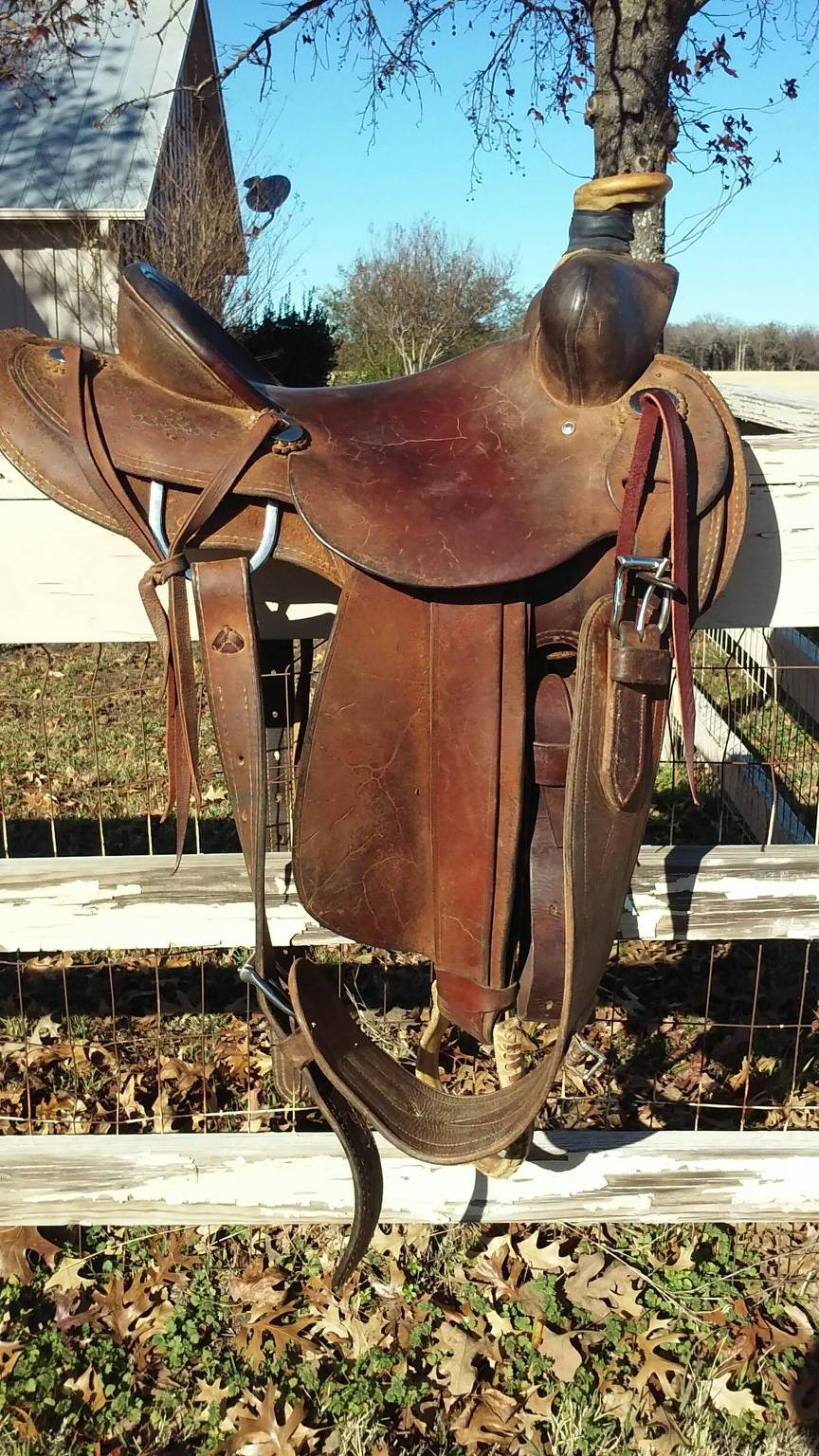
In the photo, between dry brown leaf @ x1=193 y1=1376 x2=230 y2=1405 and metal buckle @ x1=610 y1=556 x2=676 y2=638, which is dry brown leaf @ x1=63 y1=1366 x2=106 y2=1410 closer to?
dry brown leaf @ x1=193 y1=1376 x2=230 y2=1405

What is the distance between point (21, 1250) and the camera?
2.03 meters

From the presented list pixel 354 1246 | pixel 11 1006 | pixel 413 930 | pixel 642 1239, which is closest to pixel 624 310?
pixel 413 930

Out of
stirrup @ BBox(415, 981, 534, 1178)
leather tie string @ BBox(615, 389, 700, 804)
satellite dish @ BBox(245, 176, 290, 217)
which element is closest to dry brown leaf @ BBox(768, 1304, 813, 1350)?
stirrup @ BBox(415, 981, 534, 1178)

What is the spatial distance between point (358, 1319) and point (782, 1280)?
0.89 metres

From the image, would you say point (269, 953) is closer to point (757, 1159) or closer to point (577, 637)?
point (577, 637)

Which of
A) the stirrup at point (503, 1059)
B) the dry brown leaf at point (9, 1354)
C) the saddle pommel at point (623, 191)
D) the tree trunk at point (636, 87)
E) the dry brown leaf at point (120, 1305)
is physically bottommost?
the dry brown leaf at point (120, 1305)

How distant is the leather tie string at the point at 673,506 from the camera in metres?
1.25

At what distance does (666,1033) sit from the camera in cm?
271

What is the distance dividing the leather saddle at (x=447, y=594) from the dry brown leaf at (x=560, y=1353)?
27.6 inches

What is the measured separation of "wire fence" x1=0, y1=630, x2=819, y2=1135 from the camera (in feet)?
7.46

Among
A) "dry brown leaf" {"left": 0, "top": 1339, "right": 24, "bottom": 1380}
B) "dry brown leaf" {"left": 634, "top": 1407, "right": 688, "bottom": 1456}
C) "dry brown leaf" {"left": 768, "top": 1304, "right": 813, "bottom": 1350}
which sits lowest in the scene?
"dry brown leaf" {"left": 634, "top": 1407, "right": 688, "bottom": 1456}

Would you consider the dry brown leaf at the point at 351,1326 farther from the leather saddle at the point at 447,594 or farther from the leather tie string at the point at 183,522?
the leather tie string at the point at 183,522

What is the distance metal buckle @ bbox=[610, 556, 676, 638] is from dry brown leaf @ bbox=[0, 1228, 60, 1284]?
1.79m

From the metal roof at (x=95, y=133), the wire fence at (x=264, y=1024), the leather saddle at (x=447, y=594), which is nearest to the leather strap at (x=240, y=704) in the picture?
the leather saddle at (x=447, y=594)
